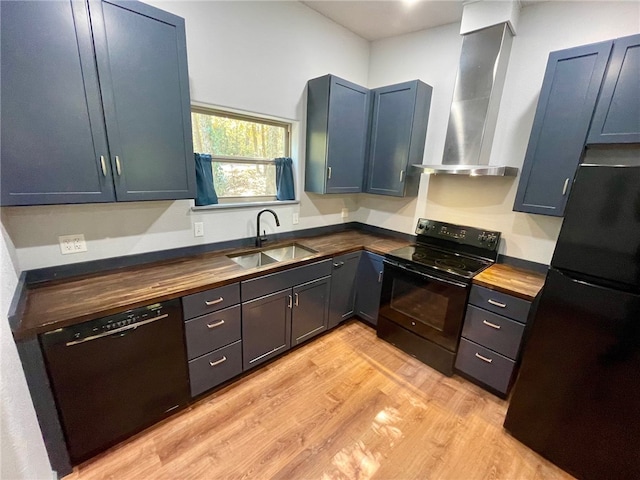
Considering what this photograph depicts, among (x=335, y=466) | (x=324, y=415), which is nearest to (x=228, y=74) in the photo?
(x=324, y=415)

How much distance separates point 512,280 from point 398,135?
1560 millimetres

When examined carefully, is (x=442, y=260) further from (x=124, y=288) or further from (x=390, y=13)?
(x=124, y=288)

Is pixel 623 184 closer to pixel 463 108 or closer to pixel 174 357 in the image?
pixel 463 108

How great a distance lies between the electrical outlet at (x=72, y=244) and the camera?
1.56 m

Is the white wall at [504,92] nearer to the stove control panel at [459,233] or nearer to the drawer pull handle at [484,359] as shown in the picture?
the stove control panel at [459,233]

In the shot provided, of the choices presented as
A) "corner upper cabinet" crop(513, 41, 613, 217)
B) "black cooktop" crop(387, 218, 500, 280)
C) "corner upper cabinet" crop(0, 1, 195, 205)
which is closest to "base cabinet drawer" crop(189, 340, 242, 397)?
"corner upper cabinet" crop(0, 1, 195, 205)

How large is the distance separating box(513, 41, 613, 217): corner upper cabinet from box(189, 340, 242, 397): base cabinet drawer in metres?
2.32

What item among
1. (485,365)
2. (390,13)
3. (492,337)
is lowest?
(485,365)

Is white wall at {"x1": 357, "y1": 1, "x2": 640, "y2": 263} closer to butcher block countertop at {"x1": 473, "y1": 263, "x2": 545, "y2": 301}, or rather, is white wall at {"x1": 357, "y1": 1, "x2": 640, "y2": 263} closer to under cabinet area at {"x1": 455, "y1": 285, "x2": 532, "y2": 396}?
butcher block countertop at {"x1": 473, "y1": 263, "x2": 545, "y2": 301}

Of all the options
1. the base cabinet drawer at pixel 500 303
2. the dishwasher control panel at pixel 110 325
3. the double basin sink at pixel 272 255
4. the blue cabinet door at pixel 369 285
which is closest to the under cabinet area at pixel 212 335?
the dishwasher control panel at pixel 110 325

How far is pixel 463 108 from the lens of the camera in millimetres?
2174

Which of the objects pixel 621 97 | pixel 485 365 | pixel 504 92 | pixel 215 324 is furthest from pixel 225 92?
pixel 485 365

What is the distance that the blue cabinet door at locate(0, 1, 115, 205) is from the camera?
1101 mm

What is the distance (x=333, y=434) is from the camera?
5.46 ft
